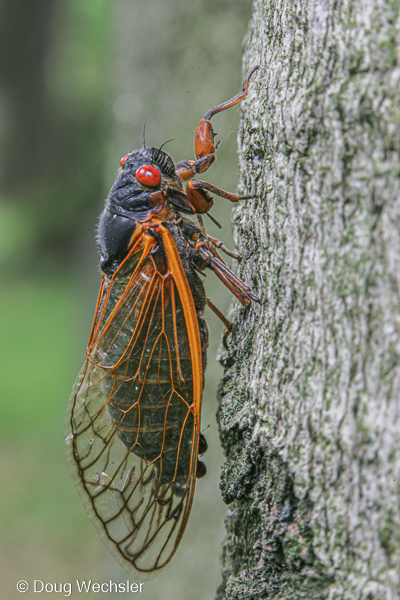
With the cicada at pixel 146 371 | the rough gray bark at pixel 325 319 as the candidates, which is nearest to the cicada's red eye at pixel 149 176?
the cicada at pixel 146 371

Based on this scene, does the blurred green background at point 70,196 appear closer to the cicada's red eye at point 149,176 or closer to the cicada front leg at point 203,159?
the cicada front leg at point 203,159

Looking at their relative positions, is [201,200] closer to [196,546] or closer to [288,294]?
[288,294]

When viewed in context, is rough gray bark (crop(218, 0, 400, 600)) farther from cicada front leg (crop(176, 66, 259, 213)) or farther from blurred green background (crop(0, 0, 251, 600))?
blurred green background (crop(0, 0, 251, 600))

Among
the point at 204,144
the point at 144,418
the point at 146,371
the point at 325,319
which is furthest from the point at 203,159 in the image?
the point at 325,319

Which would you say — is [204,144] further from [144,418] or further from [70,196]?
[70,196]

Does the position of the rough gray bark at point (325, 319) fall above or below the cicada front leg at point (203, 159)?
below

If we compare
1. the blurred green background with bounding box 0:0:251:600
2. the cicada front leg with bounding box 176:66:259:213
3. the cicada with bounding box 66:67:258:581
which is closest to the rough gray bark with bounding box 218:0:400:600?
the cicada with bounding box 66:67:258:581
